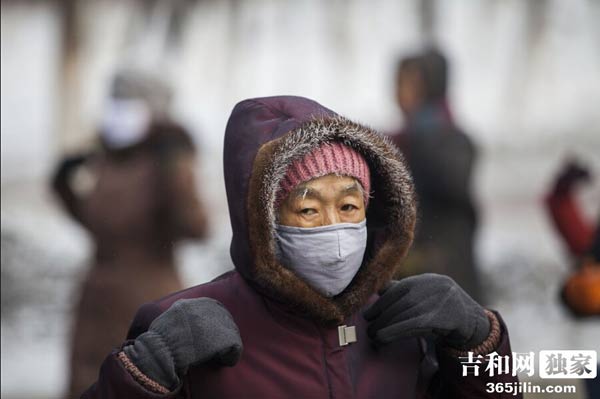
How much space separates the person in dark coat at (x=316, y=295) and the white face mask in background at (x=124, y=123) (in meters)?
2.53

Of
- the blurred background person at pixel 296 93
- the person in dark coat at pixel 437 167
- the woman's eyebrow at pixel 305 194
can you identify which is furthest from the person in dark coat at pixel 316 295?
the blurred background person at pixel 296 93

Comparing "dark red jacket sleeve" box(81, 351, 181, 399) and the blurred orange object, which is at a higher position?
"dark red jacket sleeve" box(81, 351, 181, 399)

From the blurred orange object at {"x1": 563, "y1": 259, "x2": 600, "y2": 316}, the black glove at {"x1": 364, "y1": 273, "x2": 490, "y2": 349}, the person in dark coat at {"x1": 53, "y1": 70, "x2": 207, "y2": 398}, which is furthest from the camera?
the person in dark coat at {"x1": 53, "y1": 70, "x2": 207, "y2": 398}

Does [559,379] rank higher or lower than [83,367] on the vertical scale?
higher

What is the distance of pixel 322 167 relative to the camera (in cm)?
248

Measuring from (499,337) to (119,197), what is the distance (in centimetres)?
245

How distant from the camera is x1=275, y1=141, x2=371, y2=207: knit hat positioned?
248 centimetres

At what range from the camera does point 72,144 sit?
568cm

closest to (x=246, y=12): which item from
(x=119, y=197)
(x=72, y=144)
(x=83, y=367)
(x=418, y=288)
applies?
(x=72, y=144)

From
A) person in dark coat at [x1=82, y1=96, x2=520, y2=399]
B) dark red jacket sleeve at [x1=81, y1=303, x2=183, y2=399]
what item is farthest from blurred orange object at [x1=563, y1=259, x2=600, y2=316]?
dark red jacket sleeve at [x1=81, y1=303, x2=183, y2=399]

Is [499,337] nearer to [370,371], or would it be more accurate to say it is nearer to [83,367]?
[370,371]

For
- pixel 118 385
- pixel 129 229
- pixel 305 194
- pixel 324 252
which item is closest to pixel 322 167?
pixel 305 194

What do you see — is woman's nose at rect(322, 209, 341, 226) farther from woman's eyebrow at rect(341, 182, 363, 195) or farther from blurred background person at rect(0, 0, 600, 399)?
blurred background person at rect(0, 0, 600, 399)

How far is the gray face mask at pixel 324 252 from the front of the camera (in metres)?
2.45
